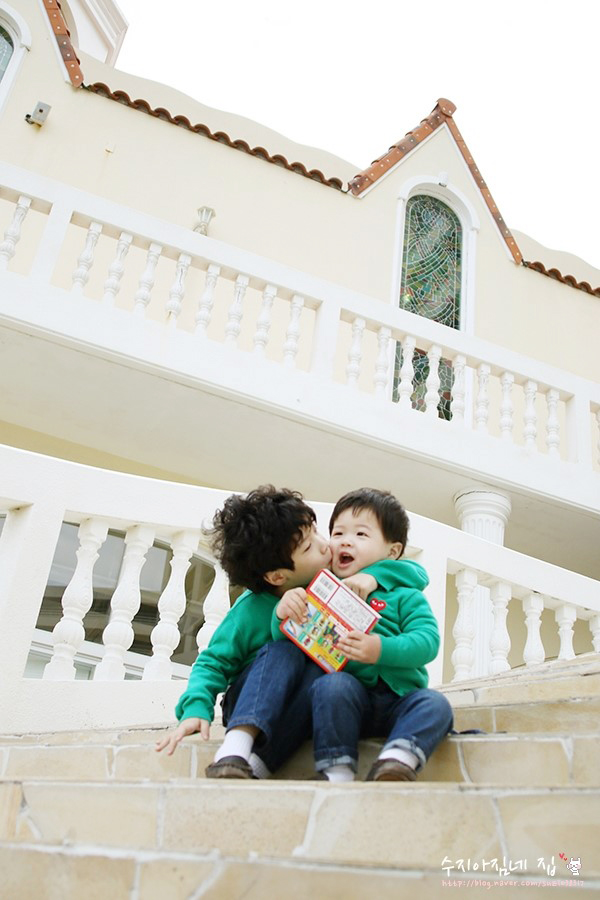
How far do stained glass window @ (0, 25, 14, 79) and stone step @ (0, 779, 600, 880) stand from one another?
888 centimetres

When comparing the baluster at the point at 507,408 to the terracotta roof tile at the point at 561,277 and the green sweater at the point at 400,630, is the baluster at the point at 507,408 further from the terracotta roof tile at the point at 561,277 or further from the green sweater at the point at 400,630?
the green sweater at the point at 400,630

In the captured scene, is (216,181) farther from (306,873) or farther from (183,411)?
(306,873)

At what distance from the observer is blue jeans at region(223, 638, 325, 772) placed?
7.14ft

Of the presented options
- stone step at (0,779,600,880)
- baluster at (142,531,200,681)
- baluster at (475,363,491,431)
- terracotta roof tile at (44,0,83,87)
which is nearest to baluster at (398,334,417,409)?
baluster at (475,363,491,431)

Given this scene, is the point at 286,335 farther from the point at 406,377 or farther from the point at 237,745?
the point at 237,745

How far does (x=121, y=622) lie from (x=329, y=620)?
1663 mm

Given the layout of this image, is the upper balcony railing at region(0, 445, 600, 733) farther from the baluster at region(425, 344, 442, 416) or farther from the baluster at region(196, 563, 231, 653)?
the baluster at region(425, 344, 442, 416)

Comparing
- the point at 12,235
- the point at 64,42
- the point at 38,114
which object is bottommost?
the point at 12,235

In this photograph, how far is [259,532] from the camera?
2395mm

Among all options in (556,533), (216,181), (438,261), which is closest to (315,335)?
(556,533)

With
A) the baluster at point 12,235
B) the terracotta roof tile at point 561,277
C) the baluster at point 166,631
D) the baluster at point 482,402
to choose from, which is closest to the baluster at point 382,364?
the baluster at point 482,402

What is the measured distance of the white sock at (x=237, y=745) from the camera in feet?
6.85

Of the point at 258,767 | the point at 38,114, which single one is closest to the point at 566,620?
the point at 258,767

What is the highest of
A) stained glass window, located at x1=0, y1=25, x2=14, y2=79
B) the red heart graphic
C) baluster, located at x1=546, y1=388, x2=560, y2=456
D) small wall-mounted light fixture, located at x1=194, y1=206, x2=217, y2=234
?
stained glass window, located at x1=0, y1=25, x2=14, y2=79
